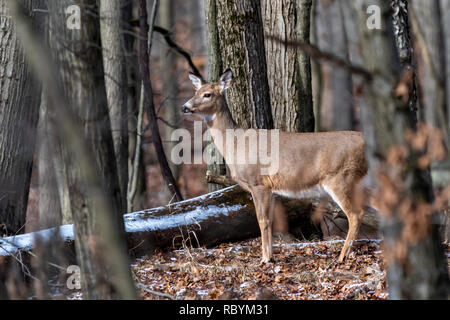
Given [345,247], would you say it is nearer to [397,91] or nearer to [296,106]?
[296,106]

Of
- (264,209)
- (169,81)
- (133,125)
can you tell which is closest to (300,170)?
(264,209)

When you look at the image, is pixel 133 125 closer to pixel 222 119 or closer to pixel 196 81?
pixel 196 81

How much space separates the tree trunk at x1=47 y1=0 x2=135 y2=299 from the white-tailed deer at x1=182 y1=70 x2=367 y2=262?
3.24m

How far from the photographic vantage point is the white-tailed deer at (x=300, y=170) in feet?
25.4

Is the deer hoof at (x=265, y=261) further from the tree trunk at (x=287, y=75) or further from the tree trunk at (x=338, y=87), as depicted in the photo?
the tree trunk at (x=338, y=87)

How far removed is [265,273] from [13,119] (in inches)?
153

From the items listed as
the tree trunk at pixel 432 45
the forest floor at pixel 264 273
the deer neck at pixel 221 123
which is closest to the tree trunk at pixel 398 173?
the tree trunk at pixel 432 45

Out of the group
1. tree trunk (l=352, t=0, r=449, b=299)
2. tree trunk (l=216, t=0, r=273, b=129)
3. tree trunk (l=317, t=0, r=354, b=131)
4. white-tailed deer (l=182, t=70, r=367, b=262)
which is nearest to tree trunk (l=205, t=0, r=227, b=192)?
tree trunk (l=216, t=0, r=273, b=129)

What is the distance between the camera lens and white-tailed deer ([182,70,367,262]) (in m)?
7.74

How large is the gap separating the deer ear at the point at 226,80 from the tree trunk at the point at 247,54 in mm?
358

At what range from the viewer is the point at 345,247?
7.55 metres

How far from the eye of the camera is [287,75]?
935 centimetres

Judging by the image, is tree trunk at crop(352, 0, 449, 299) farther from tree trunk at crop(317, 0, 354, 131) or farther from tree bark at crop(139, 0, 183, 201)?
tree trunk at crop(317, 0, 354, 131)
